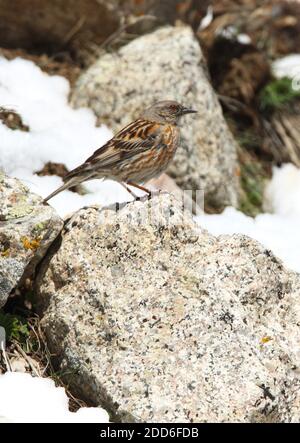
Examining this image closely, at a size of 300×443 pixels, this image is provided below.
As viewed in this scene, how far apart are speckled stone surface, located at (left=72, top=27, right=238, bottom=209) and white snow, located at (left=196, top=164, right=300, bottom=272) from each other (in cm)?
54

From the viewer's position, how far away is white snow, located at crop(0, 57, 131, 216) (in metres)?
7.65

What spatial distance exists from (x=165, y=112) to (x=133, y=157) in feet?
3.05

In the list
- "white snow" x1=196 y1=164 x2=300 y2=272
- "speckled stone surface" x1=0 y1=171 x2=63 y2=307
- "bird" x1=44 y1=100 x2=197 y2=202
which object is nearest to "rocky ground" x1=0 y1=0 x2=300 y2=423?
"speckled stone surface" x1=0 y1=171 x2=63 y2=307

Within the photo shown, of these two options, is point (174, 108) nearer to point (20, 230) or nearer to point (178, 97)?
point (178, 97)

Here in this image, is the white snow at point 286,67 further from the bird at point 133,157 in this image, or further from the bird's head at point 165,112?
the bird at point 133,157

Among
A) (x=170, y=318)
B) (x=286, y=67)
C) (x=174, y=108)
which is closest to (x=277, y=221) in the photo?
(x=174, y=108)

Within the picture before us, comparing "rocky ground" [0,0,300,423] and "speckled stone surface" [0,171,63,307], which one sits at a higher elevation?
"speckled stone surface" [0,171,63,307]

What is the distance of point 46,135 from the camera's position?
27.1 ft

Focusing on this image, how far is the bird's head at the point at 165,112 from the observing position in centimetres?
757

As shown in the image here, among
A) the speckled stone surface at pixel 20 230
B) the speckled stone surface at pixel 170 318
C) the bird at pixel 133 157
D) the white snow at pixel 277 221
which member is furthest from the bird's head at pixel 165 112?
the speckled stone surface at pixel 20 230

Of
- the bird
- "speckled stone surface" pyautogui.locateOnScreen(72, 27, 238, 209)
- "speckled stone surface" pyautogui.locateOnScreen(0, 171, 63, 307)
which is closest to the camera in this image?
"speckled stone surface" pyautogui.locateOnScreen(0, 171, 63, 307)

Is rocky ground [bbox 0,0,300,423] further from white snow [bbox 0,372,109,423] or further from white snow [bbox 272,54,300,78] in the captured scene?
white snow [bbox 272,54,300,78]

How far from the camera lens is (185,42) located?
9.39 m
